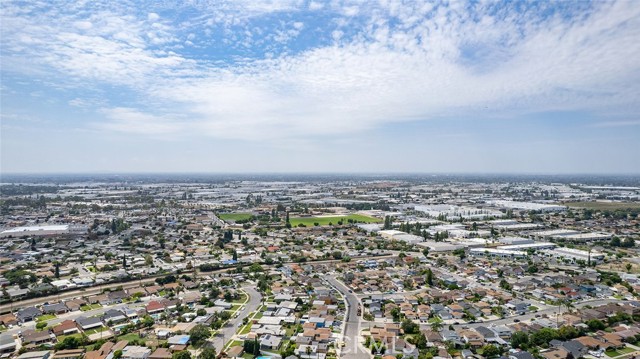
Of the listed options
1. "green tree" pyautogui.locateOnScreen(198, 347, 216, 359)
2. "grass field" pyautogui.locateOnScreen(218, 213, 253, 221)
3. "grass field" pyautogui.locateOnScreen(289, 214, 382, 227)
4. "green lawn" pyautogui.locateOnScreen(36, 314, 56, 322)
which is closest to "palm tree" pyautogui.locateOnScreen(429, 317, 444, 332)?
"green tree" pyautogui.locateOnScreen(198, 347, 216, 359)

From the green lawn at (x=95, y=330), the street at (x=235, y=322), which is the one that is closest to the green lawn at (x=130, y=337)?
the green lawn at (x=95, y=330)

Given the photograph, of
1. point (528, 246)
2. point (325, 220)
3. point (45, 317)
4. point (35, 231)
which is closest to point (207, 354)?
point (45, 317)

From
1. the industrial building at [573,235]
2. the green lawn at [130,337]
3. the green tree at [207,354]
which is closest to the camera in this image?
the green tree at [207,354]

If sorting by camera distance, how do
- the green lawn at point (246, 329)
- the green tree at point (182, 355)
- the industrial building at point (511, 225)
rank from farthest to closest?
the industrial building at point (511, 225) → the green lawn at point (246, 329) → the green tree at point (182, 355)

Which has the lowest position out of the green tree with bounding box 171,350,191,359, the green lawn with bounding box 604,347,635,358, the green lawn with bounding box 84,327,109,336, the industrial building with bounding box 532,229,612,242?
the industrial building with bounding box 532,229,612,242

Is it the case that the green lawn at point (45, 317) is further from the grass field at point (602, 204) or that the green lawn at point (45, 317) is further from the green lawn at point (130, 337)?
the grass field at point (602, 204)

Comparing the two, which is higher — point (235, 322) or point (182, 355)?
point (182, 355)

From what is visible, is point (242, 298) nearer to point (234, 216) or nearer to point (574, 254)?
point (574, 254)

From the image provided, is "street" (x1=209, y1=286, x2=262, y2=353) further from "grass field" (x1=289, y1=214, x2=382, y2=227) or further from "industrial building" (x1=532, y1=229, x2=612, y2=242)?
"industrial building" (x1=532, y1=229, x2=612, y2=242)

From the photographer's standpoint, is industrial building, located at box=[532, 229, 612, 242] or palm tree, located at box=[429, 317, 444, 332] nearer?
palm tree, located at box=[429, 317, 444, 332]

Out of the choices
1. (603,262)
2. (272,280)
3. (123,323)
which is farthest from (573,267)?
(123,323)

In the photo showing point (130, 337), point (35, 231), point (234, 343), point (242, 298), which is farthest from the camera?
point (35, 231)
